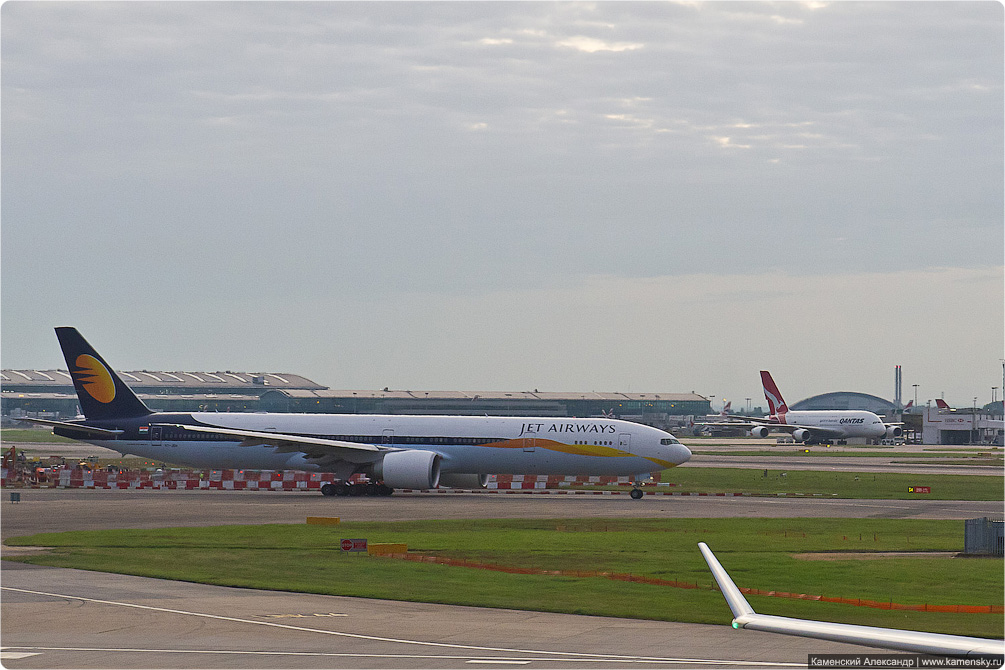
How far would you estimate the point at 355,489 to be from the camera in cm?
5181

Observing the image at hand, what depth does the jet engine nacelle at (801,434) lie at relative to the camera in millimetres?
139125

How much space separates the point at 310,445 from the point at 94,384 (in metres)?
12.4

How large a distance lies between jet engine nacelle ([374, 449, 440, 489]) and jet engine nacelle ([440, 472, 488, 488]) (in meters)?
2.68

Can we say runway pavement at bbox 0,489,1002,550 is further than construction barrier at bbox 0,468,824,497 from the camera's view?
No

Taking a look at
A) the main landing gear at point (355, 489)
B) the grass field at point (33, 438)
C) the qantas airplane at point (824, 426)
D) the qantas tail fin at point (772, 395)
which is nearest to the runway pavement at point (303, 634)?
the main landing gear at point (355, 489)

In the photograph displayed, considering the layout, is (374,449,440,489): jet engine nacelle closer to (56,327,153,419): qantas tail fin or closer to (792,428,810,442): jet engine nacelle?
(56,327,153,419): qantas tail fin

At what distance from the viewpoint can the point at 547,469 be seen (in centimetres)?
5188

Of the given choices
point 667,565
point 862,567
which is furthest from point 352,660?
point 862,567

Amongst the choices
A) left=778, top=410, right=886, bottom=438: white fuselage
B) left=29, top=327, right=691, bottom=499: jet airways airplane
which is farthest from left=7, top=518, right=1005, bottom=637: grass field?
left=778, top=410, right=886, bottom=438: white fuselage

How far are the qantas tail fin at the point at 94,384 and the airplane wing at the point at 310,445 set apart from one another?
18.1 feet

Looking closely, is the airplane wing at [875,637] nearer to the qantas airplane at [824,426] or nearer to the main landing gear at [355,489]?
the main landing gear at [355,489]

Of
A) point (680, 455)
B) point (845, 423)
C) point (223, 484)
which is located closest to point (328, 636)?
point (680, 455)

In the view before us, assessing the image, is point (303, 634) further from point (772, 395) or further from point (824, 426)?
point (772, 395)

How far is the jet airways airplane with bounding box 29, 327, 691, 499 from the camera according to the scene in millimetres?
51000
